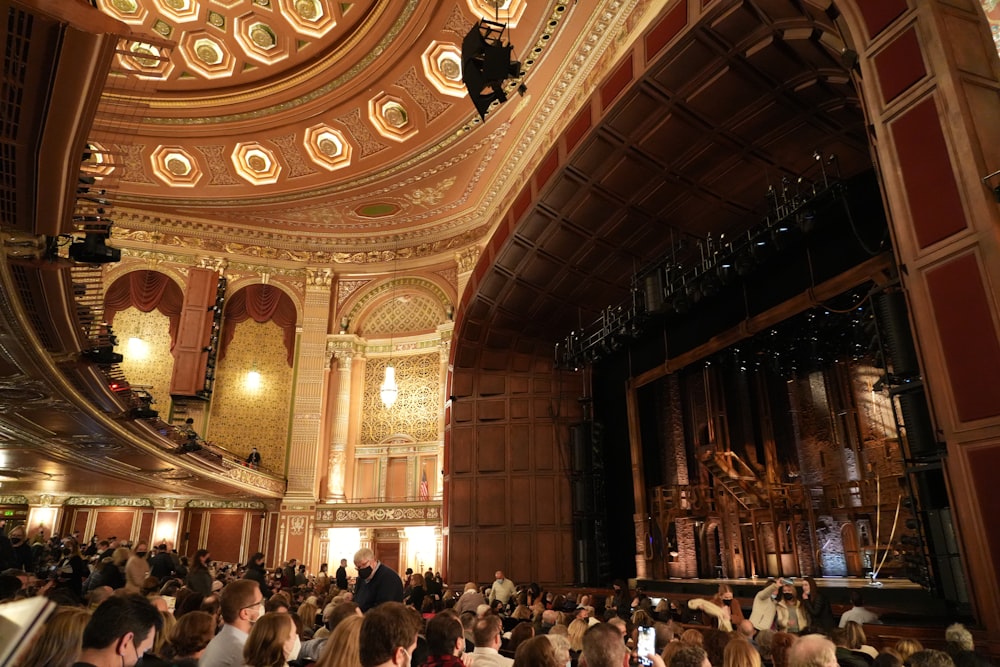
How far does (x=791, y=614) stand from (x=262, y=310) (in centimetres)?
1654

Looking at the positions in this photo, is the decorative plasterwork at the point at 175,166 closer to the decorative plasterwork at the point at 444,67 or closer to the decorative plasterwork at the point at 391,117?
the decorative plasterwork at the point at 391,117

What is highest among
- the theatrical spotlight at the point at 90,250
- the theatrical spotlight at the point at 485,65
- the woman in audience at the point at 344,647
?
the theatrical spotlight at the point at 485,65

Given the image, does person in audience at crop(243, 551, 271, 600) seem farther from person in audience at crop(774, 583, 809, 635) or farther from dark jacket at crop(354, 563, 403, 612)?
person in audience at crop(774, 583, 809, 635)

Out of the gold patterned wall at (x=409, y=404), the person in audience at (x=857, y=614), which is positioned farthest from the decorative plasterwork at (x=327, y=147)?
the person in audience at (x=857, y=614)

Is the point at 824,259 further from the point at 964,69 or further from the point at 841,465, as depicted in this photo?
the point at 964,69

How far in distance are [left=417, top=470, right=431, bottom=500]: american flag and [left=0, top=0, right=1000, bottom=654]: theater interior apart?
0.08 m

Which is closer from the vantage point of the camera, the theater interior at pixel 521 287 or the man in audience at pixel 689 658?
the man in audience at pixel 689 658

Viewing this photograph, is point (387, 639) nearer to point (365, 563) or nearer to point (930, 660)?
point (930, 660)

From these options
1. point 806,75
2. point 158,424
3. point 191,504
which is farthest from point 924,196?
point 191,504

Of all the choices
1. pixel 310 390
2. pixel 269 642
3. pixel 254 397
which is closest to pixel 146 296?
pixel 254 397

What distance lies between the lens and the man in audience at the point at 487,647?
3422 millimetres

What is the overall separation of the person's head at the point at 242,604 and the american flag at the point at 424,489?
47.2 ft

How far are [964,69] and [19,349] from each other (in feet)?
28.6

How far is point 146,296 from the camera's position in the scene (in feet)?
61.5
